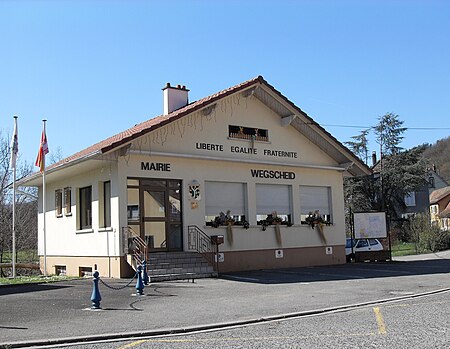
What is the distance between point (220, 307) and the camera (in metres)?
11.9

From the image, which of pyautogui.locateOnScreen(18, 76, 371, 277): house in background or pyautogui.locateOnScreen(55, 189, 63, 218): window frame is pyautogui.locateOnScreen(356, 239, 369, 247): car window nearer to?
pyautogui.locateOnScreen(18, 76, 371, 277): house in background

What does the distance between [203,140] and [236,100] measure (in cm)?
238

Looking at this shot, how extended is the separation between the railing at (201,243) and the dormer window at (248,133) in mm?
4082

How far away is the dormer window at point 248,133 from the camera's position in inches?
882

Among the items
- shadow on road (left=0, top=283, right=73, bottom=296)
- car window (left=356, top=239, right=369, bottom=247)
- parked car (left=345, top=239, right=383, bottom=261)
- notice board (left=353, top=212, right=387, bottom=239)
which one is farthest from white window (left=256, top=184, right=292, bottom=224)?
shadow on road (left=0, top=283, right=73, bottom=296)

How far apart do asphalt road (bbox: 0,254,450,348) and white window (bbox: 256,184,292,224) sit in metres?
4.58

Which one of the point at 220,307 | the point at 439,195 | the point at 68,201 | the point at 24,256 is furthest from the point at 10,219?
the point at 439,195

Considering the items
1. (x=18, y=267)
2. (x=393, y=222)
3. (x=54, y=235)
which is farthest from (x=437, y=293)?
(x=393, y=222)

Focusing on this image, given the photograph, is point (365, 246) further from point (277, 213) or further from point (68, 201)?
point (68, 201)

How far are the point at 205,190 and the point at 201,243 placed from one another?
1.99 meters

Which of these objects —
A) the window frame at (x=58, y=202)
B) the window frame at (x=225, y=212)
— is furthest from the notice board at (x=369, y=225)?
the window frame at (x=58, y=202)

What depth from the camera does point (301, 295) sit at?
1374cm

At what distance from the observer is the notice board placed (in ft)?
84.4

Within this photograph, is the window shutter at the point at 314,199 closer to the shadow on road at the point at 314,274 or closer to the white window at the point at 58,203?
the shadow on road at the point at 314,274
